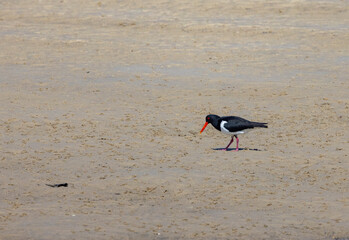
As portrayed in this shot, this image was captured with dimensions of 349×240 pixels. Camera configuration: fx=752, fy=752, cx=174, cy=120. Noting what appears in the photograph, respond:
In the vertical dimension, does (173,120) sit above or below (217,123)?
below

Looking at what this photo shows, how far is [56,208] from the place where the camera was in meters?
8.70

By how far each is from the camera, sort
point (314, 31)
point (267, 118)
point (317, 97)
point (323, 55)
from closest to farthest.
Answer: point (267, 118) → point (317, 97) → point (323, 55) → point (314, 31)

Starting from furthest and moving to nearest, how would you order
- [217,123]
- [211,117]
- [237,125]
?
[211,117]
[217,123]
[237,125]

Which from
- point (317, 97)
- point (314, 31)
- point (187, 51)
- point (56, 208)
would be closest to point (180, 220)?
point (56, 208)

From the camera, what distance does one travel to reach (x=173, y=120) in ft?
44.2

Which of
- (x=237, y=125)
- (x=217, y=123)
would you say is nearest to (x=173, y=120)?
(x=217, y=123)

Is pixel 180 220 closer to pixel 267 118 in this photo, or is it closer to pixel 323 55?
pixel 267 118

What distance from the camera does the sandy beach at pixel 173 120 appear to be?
853 cm

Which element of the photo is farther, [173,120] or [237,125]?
[173,120]

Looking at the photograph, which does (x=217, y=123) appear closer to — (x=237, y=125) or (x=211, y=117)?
(x=211, y=117)

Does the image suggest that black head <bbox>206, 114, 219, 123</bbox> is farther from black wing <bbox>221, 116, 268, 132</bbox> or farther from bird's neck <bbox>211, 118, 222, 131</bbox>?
black wing <bbox>221, 116, 268, 132</bbox>

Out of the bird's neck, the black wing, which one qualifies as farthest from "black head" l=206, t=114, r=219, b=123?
the black wing

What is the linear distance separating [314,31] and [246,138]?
10.3 meters

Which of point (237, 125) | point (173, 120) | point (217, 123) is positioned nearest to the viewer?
point (237, 125)
